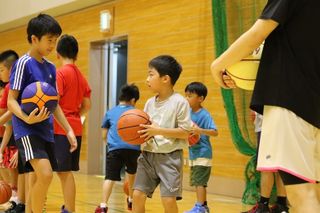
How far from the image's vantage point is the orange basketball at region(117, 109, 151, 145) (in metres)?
3.98

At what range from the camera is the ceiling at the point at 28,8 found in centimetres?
1172

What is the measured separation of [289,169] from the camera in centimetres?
218

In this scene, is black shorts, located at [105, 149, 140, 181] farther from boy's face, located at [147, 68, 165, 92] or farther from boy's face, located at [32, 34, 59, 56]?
boy's face, located at [32, 34, 59, 56]

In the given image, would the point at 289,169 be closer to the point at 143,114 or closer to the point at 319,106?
the point at 319,106

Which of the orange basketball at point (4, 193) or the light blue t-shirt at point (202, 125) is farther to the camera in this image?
the light blue t-shirt at point (202, 125)

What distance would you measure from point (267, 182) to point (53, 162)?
2.38 m

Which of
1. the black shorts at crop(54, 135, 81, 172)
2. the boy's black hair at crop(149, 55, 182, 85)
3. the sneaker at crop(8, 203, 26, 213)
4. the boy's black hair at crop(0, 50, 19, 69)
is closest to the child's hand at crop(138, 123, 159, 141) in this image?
the boy's black hair at crop(149, 55, 182, 85)

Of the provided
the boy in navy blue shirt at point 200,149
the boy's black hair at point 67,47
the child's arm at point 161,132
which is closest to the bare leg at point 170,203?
the child's arm at point 161,132

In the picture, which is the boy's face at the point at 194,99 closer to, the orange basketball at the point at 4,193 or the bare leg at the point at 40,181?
the orange basketball at the point at 4,193

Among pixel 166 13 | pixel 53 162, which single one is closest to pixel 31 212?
pixel 53 162

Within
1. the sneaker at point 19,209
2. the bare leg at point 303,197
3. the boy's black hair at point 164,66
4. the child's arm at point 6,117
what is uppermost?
the boy's black hair at point 164,66

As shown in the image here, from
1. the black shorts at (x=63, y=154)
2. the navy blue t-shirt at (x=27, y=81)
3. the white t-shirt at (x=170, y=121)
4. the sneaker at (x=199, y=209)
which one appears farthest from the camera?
the sneaker at (x=199, y=209)

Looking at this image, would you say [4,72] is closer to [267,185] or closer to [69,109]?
[69,109]

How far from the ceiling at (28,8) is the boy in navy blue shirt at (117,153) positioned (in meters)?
5.90
